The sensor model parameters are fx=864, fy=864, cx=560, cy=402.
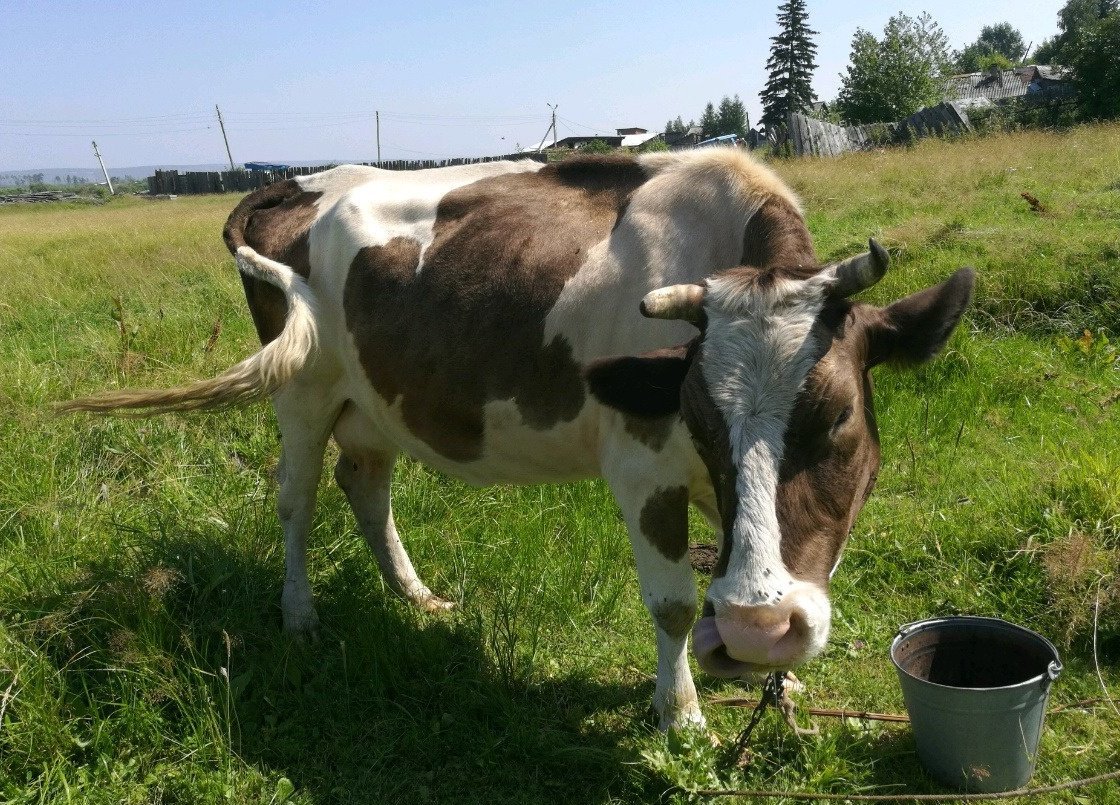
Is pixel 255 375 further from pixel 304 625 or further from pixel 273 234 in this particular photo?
pixel 304 625

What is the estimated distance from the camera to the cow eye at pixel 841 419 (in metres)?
2.42

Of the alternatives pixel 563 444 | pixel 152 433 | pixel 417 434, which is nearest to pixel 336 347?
pixel 417 434

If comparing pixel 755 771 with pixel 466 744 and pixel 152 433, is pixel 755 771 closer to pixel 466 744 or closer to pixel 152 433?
pixel 466 744

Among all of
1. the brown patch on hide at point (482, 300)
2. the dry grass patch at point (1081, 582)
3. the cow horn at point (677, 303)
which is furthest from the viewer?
the dry grass patch at point (1081, 582)

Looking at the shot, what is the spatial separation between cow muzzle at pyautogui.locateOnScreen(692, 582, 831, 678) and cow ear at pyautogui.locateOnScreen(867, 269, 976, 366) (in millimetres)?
813

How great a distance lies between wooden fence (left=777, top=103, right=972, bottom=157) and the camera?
2141cm

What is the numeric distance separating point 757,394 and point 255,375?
2.41 meters

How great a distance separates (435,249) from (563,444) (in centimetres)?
106

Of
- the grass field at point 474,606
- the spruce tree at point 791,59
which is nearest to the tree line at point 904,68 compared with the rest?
the spruce tree at point 791,59

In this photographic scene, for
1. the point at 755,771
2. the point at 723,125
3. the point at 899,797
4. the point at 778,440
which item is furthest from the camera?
Result: the point at 723,125

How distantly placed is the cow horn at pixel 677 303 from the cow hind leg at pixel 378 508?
2.30m

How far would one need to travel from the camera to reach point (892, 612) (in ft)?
13.2

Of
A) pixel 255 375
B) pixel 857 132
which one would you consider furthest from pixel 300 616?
pixel 857 132

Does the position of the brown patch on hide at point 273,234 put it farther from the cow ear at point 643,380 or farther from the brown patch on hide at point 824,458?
the brown patch on hide at point 824,458
